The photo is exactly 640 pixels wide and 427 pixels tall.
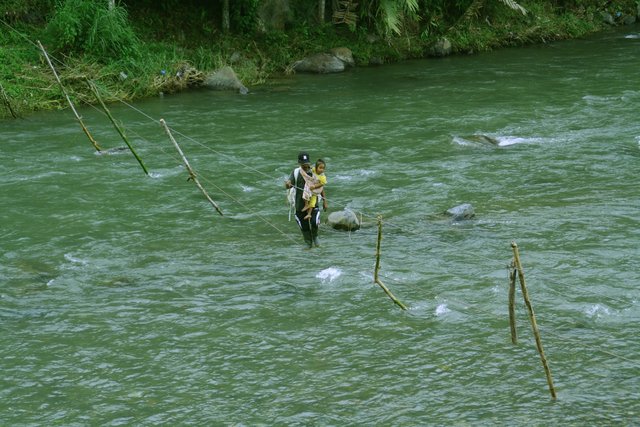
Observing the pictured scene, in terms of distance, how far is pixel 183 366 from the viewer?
9586mm

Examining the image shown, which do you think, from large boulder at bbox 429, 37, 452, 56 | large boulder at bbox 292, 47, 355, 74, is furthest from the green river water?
large boulder at bbox 429, 37, 452, 56

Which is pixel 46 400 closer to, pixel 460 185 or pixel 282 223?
pixel 282 223

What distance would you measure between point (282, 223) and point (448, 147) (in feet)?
16.9

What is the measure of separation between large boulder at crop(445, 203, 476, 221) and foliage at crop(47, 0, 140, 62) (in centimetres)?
1234

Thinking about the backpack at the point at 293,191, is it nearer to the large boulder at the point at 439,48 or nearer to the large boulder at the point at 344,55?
the large boulder at the point at 344,55

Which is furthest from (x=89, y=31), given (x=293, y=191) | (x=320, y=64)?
(x=293, y=191)

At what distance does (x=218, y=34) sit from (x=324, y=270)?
16.2 metres

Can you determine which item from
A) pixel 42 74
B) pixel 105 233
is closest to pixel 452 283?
pixel 105 233

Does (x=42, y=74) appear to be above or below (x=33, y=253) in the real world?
above

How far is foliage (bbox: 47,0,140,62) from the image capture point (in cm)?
2248

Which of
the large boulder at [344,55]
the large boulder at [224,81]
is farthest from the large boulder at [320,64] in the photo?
the large boulder at [224,81]

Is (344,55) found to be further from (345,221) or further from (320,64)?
(345,221)

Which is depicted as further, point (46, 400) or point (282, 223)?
point (282, 223)

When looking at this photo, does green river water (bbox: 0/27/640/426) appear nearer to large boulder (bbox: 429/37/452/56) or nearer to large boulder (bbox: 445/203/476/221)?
large boulder (bbox: 445/203/476/221)
